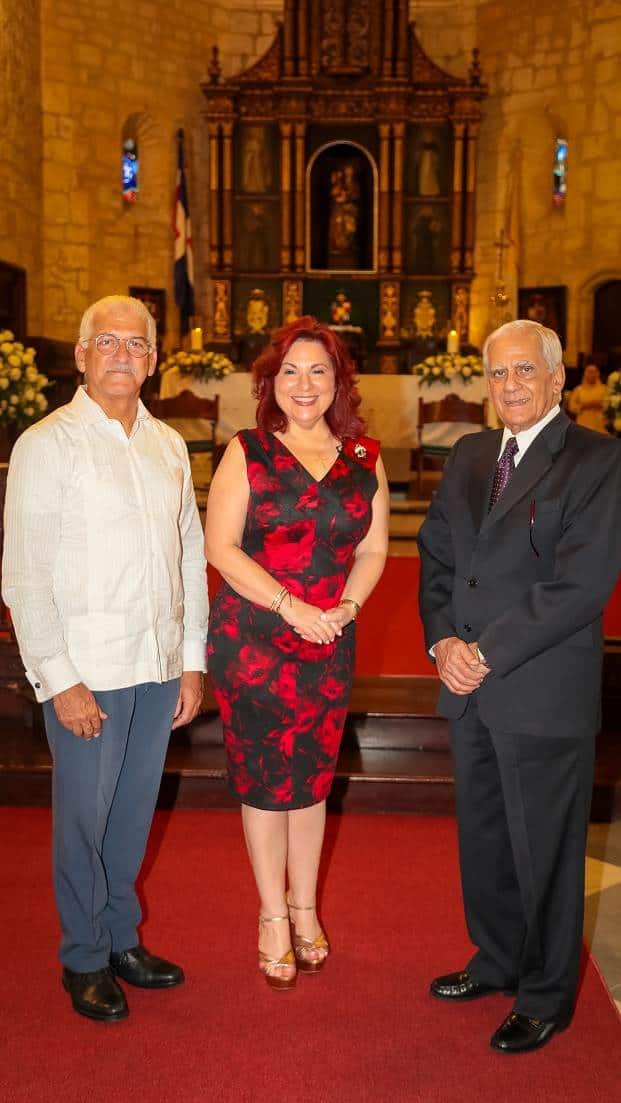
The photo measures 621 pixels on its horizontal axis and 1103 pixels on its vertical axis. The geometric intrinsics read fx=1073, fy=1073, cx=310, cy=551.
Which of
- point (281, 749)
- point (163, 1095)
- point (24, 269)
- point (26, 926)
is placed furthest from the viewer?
point (24, 269)

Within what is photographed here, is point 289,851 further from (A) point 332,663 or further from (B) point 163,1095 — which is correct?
(B) point 163,1095

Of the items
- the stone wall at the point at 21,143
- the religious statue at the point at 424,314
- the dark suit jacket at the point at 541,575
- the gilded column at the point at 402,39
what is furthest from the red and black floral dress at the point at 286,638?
the gilded column at the point at 402,39

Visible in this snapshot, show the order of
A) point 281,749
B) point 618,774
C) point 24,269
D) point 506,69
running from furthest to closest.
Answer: point 506,69 → point 24,269 → point 618,774 → point 281,749

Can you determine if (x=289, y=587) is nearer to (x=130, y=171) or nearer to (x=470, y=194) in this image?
(x=470, y=194)

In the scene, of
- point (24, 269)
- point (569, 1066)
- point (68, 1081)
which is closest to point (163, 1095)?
point (68, 1081)

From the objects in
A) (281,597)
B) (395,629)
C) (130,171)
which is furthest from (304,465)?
(130,171)

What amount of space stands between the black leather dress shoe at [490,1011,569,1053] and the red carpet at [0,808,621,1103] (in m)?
0.03

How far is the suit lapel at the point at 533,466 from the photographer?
2467 mm

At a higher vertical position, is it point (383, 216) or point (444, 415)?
point (383, 216)

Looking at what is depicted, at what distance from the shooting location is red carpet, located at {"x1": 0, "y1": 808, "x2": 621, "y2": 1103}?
2.40 meters

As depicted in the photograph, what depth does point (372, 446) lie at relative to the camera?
2.89 meters

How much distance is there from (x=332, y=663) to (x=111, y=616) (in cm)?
61

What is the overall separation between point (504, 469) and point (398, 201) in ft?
39.1

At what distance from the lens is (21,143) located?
1211 centimetres
